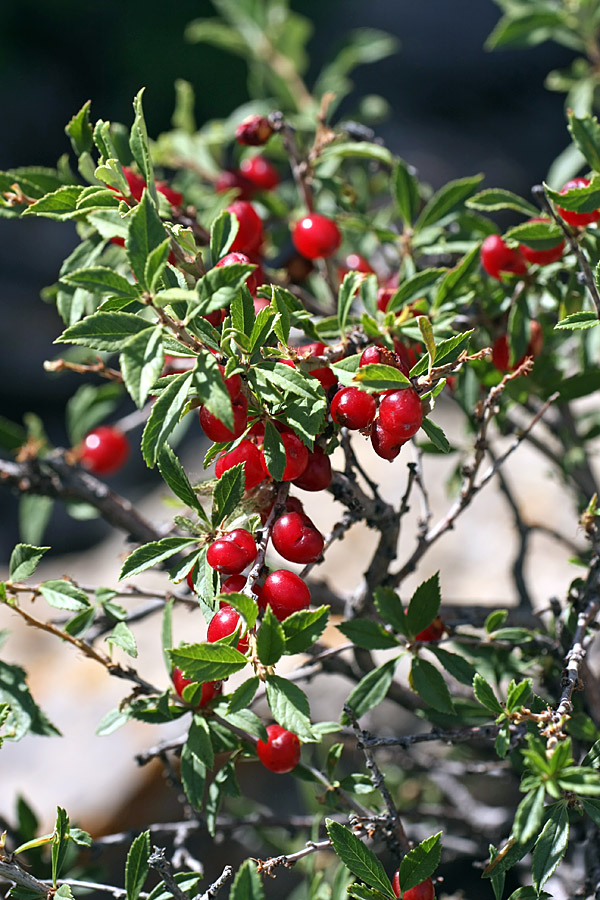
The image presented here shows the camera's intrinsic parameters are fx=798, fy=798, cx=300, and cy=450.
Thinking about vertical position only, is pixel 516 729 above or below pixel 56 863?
above

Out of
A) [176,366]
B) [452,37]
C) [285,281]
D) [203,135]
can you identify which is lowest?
[176,366]

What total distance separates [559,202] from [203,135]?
3.00 ft

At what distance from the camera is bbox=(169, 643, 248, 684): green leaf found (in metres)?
0.73

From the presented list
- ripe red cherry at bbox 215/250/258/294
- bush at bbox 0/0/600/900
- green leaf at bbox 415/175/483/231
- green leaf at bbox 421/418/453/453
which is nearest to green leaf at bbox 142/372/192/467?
bush at bbox 0/0/600/900

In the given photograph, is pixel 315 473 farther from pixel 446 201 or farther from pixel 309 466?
pixel 446 201

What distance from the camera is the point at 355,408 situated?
2.65 feet

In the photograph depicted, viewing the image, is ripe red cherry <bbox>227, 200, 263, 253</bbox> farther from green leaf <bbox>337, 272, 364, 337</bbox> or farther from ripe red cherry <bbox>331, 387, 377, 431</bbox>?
ripe red cherry <bbox>331, 387, 377, 431</bbox>

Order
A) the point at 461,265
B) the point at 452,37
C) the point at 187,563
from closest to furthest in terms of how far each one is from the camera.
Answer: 1. the point at 187,563
2. the point at 461,265
3. the point at 452,37

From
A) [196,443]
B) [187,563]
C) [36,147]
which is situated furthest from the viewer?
[36,147]

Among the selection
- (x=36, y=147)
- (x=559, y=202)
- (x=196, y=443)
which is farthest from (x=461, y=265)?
(x=36, y=147)

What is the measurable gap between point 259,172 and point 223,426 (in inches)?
32.8

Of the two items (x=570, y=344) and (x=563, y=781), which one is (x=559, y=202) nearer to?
(x=563, y=781)

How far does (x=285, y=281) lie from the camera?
4.44 ft

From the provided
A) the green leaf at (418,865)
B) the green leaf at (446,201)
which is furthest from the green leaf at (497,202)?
the green leaf at (418,865)
